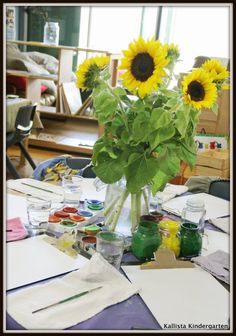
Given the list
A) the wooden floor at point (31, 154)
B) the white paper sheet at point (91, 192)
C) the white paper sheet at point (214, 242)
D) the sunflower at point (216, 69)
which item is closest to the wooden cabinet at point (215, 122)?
the wooden floor at point (31, 154)

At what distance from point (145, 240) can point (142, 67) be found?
1.57ft

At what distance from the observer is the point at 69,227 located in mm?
1267

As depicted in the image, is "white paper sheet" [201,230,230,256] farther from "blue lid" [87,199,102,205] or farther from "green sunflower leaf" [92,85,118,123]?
"green sunflower leaf" [92,85,118,123]

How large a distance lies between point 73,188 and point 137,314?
2.21 ft

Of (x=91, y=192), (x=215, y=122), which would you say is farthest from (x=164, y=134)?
(x=215, y=122)

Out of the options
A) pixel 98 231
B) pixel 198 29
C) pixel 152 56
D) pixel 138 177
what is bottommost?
pixel 98 231

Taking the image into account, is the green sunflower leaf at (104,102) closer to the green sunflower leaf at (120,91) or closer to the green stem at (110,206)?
the green sunflower leaf at (120,91)

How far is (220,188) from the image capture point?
1.86 m

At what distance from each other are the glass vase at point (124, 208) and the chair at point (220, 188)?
697 millimetres

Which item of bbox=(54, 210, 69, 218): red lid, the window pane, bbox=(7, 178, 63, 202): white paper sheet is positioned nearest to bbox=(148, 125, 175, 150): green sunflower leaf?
bbox=(54, 210, 69, 218): red lid

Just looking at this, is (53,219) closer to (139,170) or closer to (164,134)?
(139,170)

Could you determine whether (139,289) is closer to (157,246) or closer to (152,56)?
(157,246)

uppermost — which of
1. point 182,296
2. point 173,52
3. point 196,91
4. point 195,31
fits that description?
point 195,31

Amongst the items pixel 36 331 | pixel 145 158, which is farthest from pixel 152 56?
pixel 36 331
